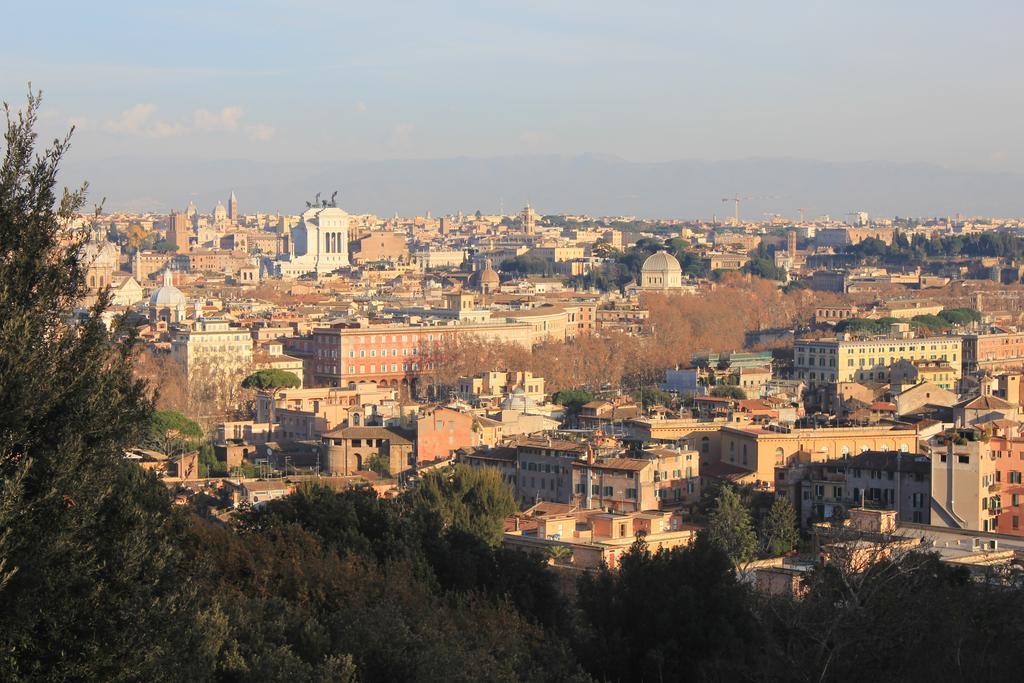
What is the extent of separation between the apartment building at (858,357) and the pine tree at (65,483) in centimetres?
3279

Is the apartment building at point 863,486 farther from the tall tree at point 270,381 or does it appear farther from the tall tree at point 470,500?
the tall tree at point 270,381

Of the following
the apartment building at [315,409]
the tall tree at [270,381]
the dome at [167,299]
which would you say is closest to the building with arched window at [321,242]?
the dome at [167,299]

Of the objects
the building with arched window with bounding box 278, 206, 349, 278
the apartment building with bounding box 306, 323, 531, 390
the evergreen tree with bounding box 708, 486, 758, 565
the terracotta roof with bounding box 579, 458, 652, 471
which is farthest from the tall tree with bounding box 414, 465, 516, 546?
the building with arched window with bounding box 278, 206, 349, 278

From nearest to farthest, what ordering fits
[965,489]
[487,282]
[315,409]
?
[965,489] → [315,409] → [487,282]

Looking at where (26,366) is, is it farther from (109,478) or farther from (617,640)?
(617,640)

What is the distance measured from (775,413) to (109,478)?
21.1m

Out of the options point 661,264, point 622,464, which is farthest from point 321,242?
point 622,464

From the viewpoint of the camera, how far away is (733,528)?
18281mm

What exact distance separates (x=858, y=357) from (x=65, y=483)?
116 ft

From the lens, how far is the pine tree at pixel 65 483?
6.65m

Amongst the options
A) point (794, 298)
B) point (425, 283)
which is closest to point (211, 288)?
point (425, 283)

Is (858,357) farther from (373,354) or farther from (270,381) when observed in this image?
(270,381)

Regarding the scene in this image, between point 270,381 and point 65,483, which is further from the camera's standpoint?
point 270,381

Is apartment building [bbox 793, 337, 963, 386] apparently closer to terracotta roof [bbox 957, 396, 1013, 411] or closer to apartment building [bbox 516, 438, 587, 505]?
terracotta roof [bbox 957, 396, 1013, 411]
